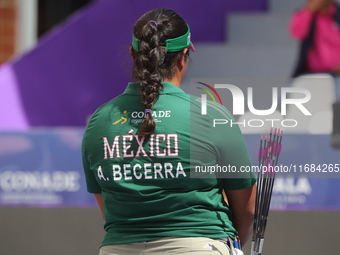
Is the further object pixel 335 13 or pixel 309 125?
pixel 335 13

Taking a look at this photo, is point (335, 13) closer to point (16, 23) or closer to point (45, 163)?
point (45, 163)

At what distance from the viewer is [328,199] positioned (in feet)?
13.7

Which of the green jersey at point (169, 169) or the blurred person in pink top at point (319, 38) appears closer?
the green jersey at point (169, 169)

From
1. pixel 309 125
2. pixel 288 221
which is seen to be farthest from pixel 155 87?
pixel 288 221

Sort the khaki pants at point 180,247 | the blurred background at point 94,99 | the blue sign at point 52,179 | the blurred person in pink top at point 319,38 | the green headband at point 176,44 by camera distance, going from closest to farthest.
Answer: the khaki pants at point 180,247 < the green headband at point 176,44 < the blurred background at point 94,99 < the blue sign at point 52,179 < the blurred person in pink top at point 319,38

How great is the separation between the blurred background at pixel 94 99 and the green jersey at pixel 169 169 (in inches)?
10.8

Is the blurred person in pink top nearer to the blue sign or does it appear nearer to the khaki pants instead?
the blue sign

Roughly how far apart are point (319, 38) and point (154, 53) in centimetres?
362

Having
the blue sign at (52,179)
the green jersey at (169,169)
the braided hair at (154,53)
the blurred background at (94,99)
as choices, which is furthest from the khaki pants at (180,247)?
the blue sign at (52,179)

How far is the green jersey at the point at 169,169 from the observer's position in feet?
6.82

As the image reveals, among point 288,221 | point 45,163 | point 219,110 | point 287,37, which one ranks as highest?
point 219,110

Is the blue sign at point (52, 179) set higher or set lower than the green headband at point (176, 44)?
lower

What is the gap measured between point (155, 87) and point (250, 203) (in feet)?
1.65

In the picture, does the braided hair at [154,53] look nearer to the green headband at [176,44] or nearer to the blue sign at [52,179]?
the green headband at [176,44]
